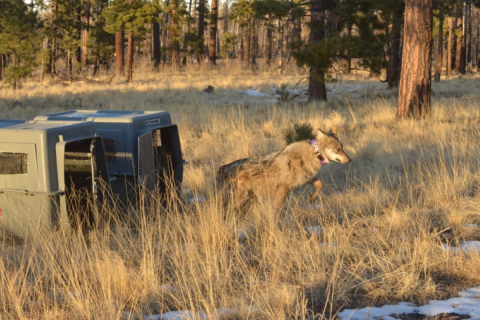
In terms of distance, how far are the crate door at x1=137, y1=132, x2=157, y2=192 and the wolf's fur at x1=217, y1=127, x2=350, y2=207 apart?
2.36 feet

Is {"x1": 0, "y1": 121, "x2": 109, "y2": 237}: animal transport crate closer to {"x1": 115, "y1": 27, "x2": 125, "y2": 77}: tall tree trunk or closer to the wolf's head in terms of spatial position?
the wolf's head

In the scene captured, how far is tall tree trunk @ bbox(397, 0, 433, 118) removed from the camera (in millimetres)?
10828

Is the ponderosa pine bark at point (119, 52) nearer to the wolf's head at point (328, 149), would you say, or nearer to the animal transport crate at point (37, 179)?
the wolf's head at point (328, 149)

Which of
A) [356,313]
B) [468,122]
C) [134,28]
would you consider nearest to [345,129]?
[468,122]

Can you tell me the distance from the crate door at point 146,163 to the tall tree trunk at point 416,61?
21.6ft

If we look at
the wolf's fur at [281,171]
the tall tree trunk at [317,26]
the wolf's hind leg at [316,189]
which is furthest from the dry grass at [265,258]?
the tall tree trunk at [317,26]

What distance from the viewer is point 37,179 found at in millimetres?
4473

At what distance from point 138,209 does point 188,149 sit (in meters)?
4.09

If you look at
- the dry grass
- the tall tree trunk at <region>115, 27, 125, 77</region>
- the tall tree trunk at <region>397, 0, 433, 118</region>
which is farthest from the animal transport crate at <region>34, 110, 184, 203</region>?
the tall tree trunk at <region>115, 27, 125, 77</region>

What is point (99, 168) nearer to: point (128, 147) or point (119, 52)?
point (128, 147)

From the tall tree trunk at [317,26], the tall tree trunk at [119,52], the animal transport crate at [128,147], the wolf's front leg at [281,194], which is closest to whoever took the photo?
the animal transport crate at [128,147]

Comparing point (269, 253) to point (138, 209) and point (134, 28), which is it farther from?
point (134, 28)

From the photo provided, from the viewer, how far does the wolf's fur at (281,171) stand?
5.71 m

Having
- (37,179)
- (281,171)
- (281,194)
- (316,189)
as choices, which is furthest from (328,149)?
(37,179)
